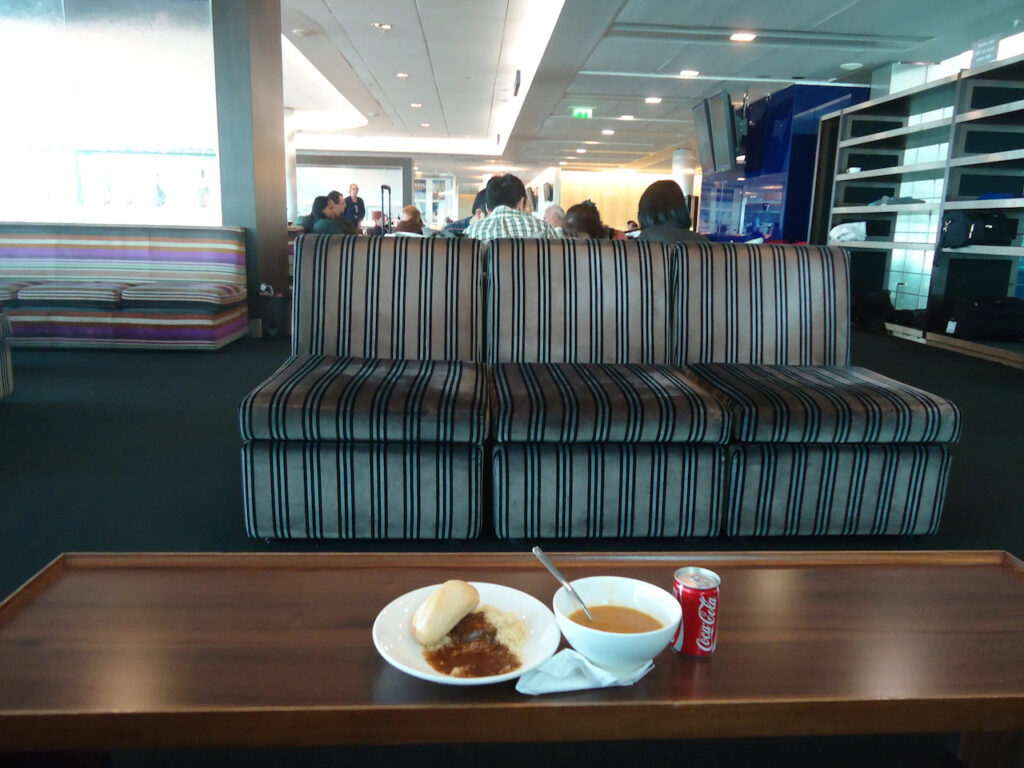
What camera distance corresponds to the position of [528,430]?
82.4 inches

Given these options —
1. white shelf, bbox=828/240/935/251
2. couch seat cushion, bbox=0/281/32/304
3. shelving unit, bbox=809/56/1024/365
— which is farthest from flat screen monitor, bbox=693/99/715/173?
couch seat cushion, bbox=0/281/32/304

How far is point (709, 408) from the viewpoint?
2.12 m

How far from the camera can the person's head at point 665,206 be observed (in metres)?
3.43

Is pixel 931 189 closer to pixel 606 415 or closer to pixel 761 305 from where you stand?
pixel 761 305

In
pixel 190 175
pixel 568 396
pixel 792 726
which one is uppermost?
pixel 190 175

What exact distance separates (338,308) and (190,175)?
3805 millimetres

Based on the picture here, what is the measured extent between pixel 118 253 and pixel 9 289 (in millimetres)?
747

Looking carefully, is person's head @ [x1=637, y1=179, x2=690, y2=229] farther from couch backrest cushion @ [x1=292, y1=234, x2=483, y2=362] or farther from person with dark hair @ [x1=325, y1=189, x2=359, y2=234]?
person with dark hair @ [x1=325, y1=189, x2=359, y2=234]

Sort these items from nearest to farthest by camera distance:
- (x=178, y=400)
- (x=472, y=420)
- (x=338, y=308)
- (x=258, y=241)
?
(x=472, y=420)
(x=338, y=308)
(x=178, y=400)
(x=258, y=241)

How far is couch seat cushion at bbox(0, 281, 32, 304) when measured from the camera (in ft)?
16.1

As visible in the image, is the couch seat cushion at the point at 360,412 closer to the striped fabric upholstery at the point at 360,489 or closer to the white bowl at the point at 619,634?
the striped fabric upholstery at the point at 360,489

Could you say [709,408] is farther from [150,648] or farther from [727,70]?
[727,70]

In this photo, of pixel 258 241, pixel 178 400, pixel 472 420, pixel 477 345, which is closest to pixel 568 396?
pixel 472 420

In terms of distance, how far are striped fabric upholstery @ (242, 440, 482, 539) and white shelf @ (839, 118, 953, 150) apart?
5.95 meters
